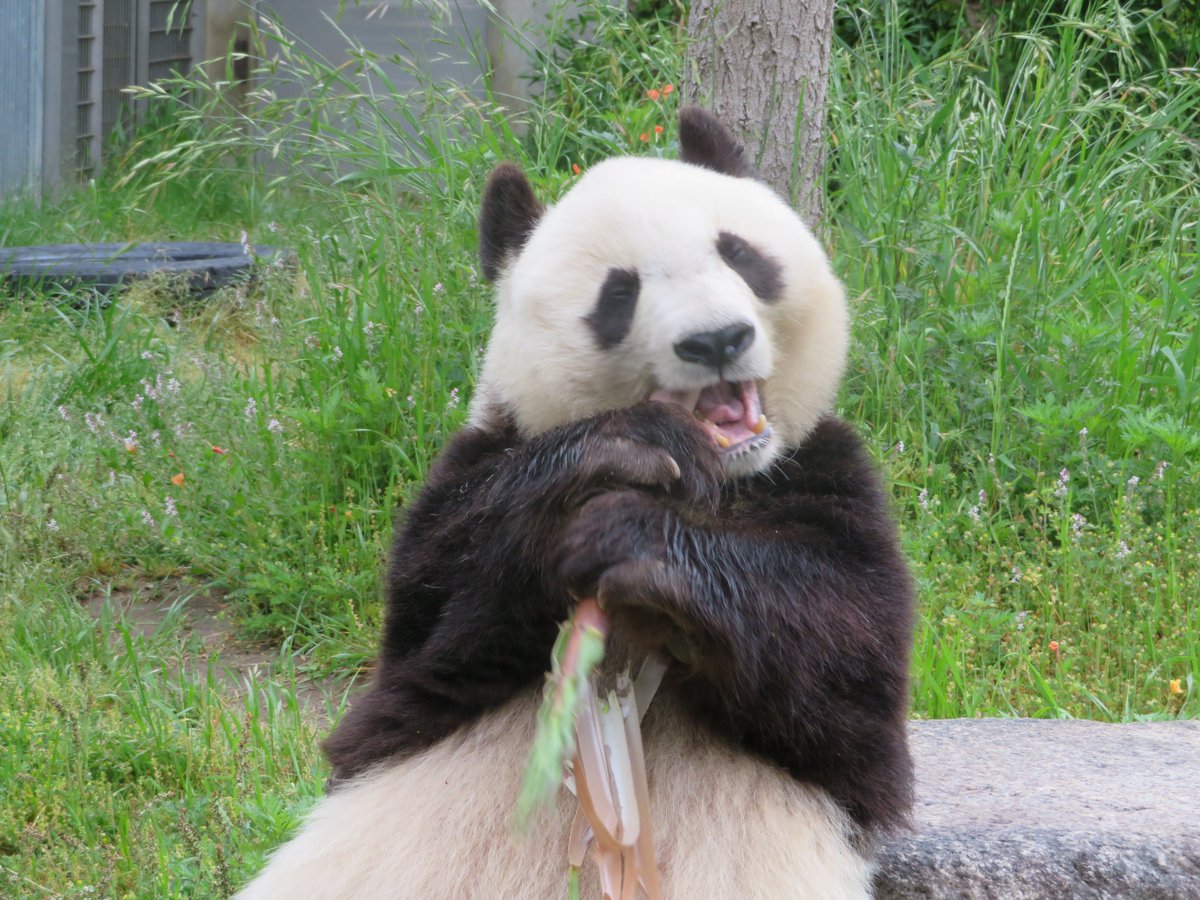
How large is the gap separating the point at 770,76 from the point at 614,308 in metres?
2.53

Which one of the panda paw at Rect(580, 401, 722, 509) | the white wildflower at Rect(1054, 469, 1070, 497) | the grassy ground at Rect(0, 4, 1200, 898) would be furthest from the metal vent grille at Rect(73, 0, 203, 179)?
the panda paw at Rect(580, 401, 722, 509)

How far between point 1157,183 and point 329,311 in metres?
4.18

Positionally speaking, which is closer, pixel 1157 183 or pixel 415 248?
pixel 415 248

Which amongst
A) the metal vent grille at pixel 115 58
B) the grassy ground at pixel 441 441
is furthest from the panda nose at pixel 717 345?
the metal vent grille at pixel 115 58

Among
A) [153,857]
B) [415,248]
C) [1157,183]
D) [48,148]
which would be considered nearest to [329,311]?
[415,248]

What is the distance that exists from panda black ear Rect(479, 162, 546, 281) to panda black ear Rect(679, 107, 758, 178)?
32 centimetres

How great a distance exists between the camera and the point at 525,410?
233 centimetres

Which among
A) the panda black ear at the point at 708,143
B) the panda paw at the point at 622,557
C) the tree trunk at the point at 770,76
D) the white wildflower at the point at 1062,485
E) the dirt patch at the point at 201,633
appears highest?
the tree trunk at the point at 770,76

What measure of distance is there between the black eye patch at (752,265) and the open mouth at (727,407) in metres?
0.17

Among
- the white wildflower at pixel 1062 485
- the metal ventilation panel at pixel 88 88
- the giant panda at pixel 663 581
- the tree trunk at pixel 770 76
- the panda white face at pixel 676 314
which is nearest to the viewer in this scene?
the giant panda at pixel 663 581

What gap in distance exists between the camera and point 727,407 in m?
2.21

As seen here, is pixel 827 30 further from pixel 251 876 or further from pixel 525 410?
pixel 251 876

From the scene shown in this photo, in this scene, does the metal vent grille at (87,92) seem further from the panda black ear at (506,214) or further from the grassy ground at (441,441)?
the panda black ear at (506,214)

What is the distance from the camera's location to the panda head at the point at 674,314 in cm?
213
